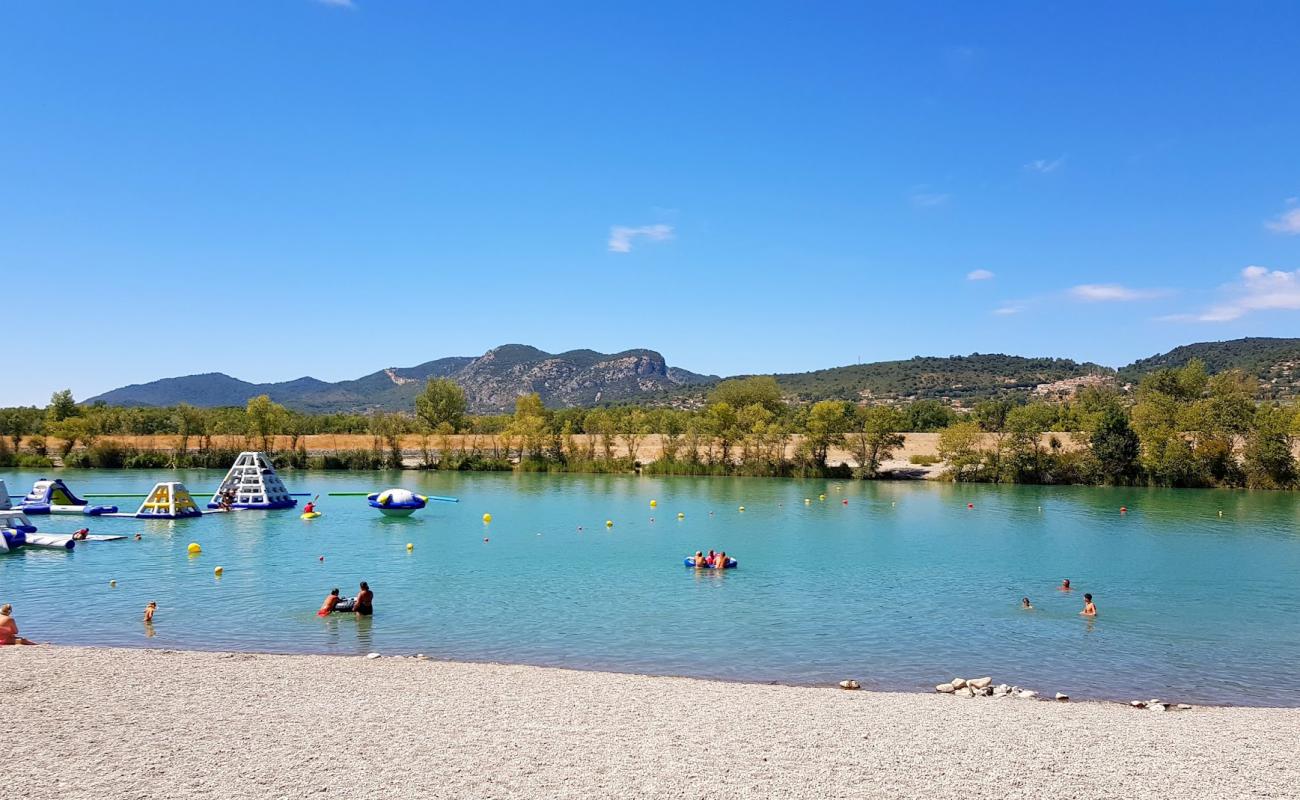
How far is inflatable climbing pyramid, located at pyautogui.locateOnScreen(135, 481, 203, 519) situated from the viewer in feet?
149

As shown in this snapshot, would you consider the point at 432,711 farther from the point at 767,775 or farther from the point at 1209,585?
the point at 1209,585

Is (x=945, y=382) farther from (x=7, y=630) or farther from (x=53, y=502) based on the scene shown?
(x=7, y=630)

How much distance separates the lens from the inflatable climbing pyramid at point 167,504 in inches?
1793

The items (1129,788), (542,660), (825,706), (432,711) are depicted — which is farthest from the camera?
(542,660)

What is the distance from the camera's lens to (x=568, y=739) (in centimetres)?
1273

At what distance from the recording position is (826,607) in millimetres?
26203

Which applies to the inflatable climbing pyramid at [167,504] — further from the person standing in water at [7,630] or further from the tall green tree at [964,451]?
the tall green tree at [964,451]

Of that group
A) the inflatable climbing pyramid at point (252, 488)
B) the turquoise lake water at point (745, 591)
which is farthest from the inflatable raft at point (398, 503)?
the inflatable climbing pyramid at point (252, 488)

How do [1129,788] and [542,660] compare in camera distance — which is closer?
[1129,788]

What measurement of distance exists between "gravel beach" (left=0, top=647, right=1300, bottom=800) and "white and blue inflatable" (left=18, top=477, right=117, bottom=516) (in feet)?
117

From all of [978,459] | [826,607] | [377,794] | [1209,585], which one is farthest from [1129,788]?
[978,459]

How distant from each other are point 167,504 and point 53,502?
340 inches

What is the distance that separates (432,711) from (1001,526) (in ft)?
131

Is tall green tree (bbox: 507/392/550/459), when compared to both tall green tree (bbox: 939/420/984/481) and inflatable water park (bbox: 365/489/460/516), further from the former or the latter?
inflatable water park (bbox: 365/489/460/516)
